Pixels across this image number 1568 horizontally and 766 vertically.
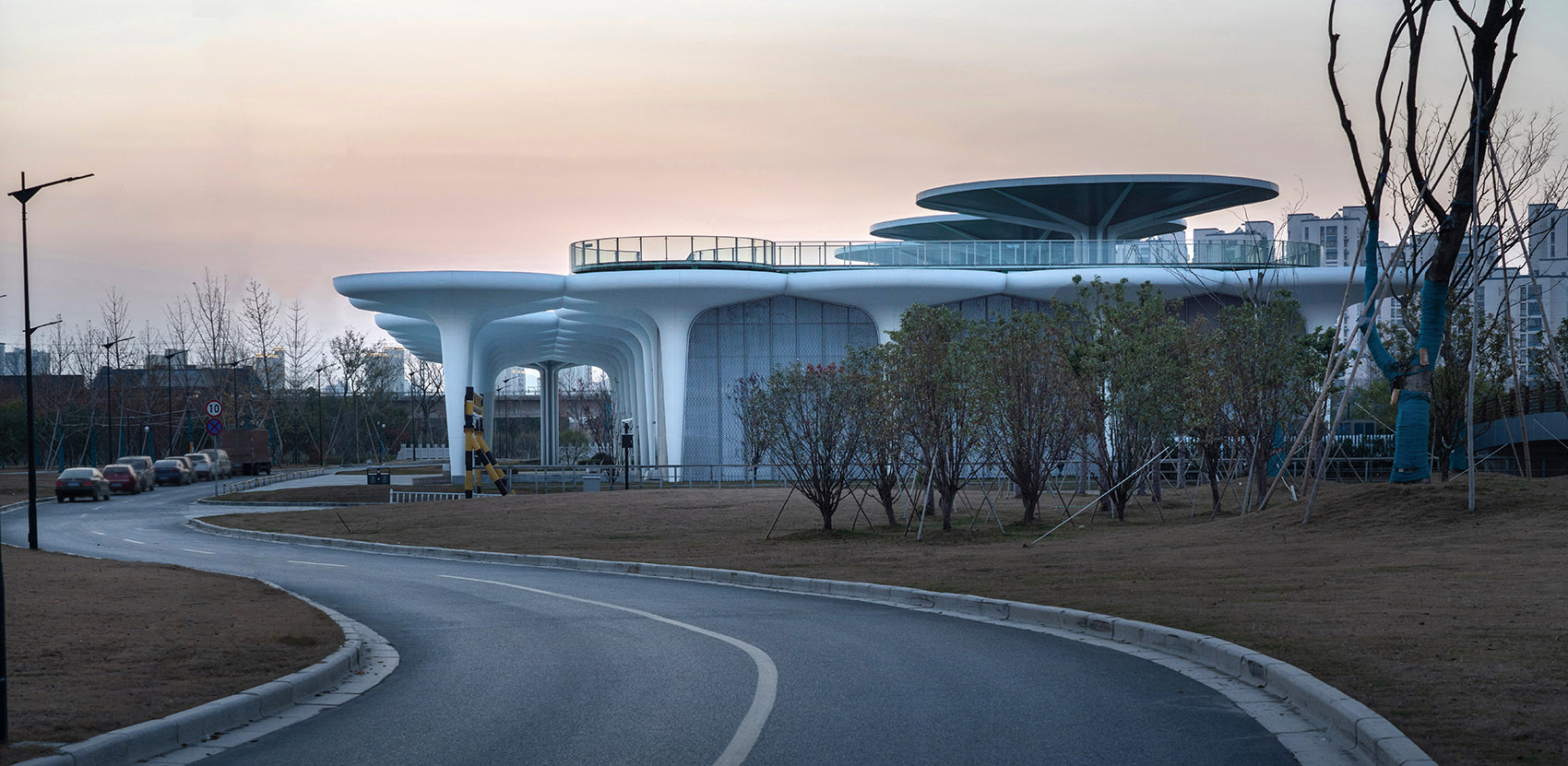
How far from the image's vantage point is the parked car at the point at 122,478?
53.2 m

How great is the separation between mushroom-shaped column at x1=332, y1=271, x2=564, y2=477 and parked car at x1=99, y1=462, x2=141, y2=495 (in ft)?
36.6

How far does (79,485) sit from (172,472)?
12.2 m

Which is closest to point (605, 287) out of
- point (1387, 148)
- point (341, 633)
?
point (1387, 148)

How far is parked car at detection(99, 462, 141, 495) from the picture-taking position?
53250 mm

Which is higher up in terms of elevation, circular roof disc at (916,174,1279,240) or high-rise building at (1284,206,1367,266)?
high-rise building at (1284,206,1367,266)

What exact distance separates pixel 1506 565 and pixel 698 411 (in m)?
42.9

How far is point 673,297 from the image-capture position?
53688mm

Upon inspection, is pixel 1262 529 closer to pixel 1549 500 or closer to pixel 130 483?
pixel 1549 500

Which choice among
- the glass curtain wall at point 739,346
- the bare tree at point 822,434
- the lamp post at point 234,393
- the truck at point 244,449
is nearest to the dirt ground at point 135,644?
the bare tree at point 822,434

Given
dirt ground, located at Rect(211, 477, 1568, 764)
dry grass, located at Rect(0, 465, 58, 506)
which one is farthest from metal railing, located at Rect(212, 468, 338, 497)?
dirt ground, located at Rect(211, 477, 1568, 764)

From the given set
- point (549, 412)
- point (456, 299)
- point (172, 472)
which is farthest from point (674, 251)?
point (549, 412)

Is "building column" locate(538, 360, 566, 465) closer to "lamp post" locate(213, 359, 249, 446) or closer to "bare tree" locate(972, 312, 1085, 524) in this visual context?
"lamp post" locate(213, 359, 249, 446)

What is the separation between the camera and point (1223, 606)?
41.7ft

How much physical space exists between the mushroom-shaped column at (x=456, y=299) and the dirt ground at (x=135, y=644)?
36.2 meters
